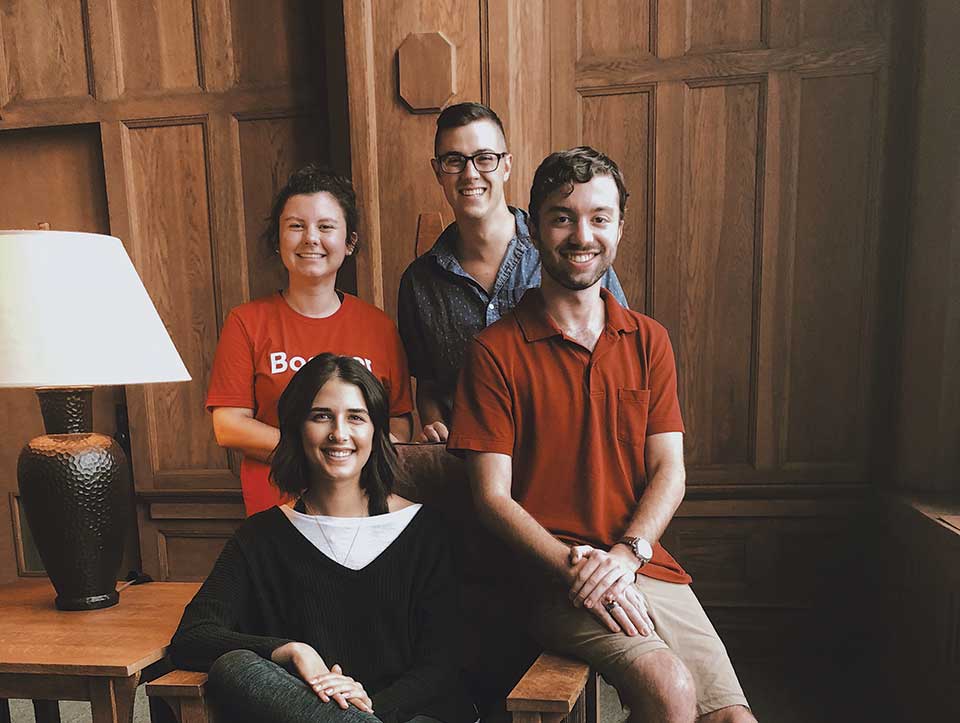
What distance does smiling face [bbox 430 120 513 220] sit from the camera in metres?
1.79

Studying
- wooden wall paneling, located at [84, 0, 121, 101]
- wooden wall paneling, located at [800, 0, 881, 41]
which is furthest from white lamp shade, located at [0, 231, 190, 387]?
wooden wall paneling, located at [800, 0, 881, 41]

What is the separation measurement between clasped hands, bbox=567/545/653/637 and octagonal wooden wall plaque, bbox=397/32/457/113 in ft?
5.58

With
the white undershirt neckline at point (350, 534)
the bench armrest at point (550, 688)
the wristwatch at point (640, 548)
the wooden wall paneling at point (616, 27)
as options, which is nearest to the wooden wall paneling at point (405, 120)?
the wooden wall paneling at point (616, 27)

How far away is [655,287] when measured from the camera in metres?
2.67

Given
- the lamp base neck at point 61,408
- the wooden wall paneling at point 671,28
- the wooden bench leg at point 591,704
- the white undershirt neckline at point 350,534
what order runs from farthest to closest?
the wooden wall paneling at point 671,28 < the lamp base neck at point 61,408 < the wooden bench leg at point 591,704 < the white undershirt neckline at point 350,534

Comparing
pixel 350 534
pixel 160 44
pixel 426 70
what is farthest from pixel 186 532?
pixel 426 70

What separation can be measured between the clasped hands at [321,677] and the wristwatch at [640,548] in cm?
54

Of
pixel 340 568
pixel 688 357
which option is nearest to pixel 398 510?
pixel 340 568

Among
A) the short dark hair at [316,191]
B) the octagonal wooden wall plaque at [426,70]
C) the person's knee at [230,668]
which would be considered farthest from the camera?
the octagonal wooden wall plaque at [426,70]

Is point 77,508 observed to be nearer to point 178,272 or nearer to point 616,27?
point 178,272

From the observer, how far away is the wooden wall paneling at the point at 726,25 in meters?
2.53

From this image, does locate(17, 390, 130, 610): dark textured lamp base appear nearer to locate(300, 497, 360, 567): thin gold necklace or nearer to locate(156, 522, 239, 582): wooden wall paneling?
locate(300, 497, 360, 567): thin gold necklace

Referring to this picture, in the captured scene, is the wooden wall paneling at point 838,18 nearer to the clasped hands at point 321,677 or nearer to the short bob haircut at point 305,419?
the short bob haircut at point 305,419

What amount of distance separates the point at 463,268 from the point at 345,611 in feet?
3.02
